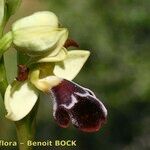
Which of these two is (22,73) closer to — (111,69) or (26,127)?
(26,127)

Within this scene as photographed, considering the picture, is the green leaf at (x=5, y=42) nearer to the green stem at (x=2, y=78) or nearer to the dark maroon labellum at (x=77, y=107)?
the green stem at (x=2, y=78)

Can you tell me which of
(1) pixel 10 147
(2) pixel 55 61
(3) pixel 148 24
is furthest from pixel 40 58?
(3) pixel 148 24

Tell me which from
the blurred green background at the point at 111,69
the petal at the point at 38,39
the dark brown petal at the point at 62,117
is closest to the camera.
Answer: the petal at the point at 38,39

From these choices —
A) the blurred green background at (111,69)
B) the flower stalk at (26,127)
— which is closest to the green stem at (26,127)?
the flower stalk at (26,127)

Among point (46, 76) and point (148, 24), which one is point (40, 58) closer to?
point (46, 76)

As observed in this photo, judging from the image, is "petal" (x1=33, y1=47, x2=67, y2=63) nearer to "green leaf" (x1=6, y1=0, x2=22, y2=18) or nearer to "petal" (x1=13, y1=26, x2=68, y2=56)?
"petal" (x1=13, y1=26, x2=68, y2=56)

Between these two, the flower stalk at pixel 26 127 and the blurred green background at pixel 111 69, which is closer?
the flower stalk at pixel 26 127
